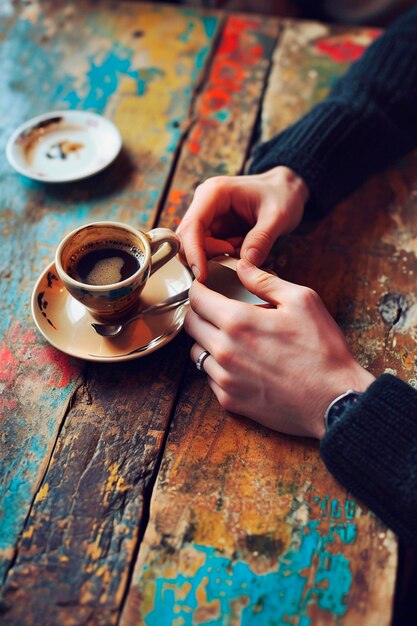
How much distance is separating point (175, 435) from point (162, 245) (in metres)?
0.31

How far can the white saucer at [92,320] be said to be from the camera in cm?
89

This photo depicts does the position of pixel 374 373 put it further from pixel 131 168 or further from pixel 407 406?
pixel 131 168

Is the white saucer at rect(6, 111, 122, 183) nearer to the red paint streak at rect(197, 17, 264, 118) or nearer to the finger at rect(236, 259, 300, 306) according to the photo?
the red paint streak at rect(197, 17, 264, 118)

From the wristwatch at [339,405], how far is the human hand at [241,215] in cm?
28

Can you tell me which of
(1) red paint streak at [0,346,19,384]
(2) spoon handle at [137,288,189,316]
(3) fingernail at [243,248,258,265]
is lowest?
(1) red paint streak at [0,346,19,384]

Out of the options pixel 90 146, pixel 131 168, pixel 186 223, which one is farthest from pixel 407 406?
pixel 90 146

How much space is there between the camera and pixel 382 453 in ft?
2.48

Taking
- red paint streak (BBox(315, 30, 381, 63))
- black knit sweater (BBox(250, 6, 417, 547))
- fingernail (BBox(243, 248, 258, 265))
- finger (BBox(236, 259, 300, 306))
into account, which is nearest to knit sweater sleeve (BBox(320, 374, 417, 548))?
black knit sweater (BBox(250, 6, 417, 547))

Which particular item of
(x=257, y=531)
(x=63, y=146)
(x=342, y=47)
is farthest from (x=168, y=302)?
(x=342, y=47)

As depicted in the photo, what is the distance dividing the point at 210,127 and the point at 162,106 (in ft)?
0.47

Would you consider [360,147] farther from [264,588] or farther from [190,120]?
[264,588]

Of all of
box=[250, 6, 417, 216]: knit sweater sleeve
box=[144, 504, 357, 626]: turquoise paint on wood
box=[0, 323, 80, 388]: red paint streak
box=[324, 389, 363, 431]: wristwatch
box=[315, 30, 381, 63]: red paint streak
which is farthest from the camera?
box=[315, 30, 381, 63]: red paint streak

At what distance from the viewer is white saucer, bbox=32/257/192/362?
891 millimetres

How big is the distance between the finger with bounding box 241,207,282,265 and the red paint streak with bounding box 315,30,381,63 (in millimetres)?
698
